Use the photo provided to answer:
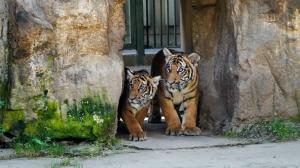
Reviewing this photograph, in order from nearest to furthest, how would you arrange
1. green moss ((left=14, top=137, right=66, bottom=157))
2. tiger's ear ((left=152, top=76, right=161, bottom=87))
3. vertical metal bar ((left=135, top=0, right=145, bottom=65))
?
1. green moss ((left=14, top=137, right=66, bottom=157))
2. tiger's ear ((left=152, top=76, right=161, bottom=87))
3. vertical metal bar ((left=135, top=0, right=145, bottom=65))

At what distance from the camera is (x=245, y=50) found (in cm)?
810

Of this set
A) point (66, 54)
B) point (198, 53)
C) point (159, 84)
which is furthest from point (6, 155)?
point (198, 53)

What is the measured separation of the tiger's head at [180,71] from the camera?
28.5 feet

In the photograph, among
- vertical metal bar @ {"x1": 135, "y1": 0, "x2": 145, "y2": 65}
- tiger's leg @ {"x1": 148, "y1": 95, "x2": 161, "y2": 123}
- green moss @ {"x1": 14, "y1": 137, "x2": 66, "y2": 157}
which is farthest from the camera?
vertical metal bar @ {"x1": 135, "y1": 0, "x2": 145, "y2": 65}

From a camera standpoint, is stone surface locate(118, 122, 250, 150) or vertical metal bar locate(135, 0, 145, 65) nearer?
stone surface locate(118, 122, 250, 150)

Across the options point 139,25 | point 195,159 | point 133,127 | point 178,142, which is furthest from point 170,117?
point 139,25

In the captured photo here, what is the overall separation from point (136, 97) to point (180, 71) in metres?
0.64

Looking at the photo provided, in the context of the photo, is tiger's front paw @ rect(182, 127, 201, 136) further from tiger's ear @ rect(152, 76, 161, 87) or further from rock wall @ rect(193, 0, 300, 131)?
tiger's ear @ rect(152, 76, 161, 87)

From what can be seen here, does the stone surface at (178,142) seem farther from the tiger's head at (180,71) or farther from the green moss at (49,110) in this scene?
the green moss at (49,110)

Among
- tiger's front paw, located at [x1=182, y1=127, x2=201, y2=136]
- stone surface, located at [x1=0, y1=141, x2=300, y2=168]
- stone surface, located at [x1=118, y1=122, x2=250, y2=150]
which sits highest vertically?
tiger's front paw, located at [x1=182, y1=127, x2=201, y2=136]

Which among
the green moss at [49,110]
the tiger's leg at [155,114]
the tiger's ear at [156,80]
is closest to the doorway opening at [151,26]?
the tiger's leg at [155,114]

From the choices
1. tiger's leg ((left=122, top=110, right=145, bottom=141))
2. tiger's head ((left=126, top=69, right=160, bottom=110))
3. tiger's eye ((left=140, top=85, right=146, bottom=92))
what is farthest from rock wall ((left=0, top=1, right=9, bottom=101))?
tiger's eye ((left=140, top=85, right=146, bottom=92))

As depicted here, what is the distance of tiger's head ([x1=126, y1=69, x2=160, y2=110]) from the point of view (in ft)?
27.6

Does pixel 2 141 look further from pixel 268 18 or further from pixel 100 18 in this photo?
pixel 268 18
